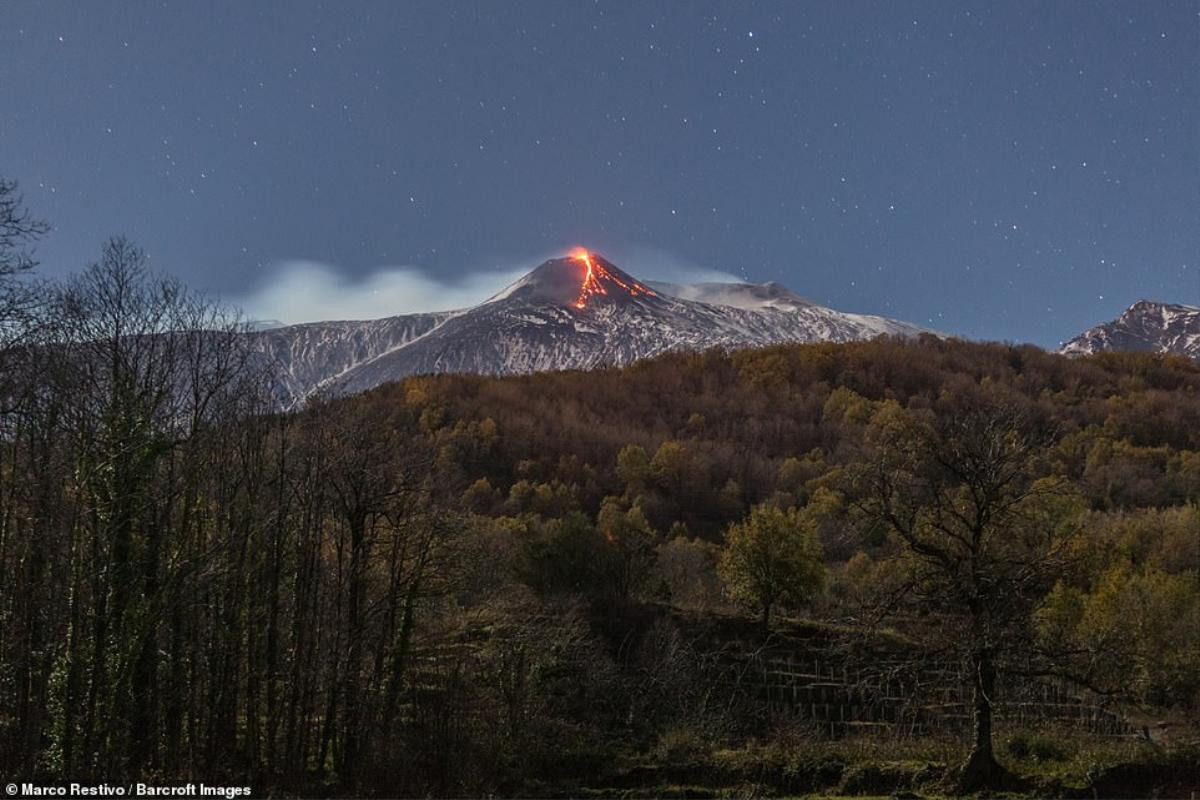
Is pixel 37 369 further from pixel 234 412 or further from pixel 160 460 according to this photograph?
pixel 234 412

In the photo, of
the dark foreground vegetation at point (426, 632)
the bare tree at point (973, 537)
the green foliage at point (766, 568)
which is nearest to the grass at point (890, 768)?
the dark foreground vegetation at point (426, 632)

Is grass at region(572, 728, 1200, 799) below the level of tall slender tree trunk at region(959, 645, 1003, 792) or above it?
below

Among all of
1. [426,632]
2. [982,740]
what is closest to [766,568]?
[426,632]

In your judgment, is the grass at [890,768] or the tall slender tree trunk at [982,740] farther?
the grass at [890,768]

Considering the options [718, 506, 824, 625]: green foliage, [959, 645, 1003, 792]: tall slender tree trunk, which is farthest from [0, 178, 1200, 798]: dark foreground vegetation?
[718, 506, 824, 625]: green foliage

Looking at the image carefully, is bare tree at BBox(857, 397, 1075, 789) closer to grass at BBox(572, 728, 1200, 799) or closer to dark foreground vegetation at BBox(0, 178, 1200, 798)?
dark foreground vegetation at BBox(0, 178, 1200, 798)

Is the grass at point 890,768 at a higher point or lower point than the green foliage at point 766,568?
lower

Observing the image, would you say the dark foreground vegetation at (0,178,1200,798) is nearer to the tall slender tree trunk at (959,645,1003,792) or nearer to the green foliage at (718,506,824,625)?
the tall slender tree trunk at (959,645,1003,792)

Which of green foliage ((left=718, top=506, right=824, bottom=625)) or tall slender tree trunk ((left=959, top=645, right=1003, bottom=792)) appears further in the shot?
green foliage ((left=718, top=506, right=824, bottom=625))

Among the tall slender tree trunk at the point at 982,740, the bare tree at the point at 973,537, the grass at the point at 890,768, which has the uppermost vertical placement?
the bare tree at the point at 973,537

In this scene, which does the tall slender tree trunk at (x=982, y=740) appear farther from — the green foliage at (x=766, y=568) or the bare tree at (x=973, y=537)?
the green foliage at (x=766, y=568)

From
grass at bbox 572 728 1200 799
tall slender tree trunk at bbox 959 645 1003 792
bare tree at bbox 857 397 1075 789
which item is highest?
bare tree at bbox 857 397 1075 789

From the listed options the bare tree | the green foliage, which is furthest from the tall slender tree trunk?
the green foliage

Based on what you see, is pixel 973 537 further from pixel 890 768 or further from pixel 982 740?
pixel 890 768
